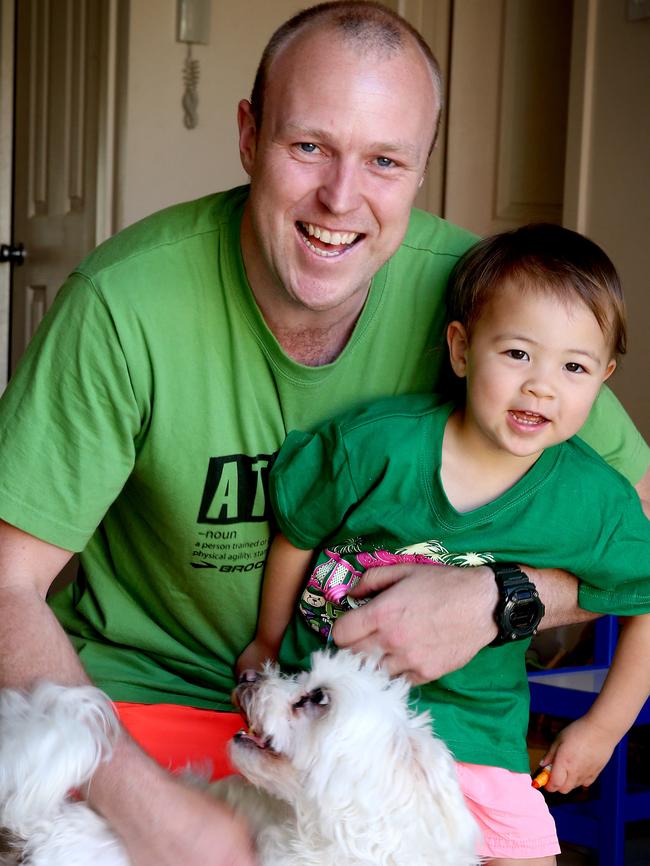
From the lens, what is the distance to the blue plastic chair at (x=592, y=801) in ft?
7.38

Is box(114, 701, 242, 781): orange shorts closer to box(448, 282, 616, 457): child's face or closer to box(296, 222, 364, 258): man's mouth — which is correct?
box(448, 282, 616, 457): child's face

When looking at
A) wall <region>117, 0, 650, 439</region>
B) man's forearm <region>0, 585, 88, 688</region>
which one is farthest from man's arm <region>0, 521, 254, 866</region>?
wall <region>117, 0, 650, 439</region>

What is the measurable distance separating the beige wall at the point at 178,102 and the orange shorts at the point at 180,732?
2.42m

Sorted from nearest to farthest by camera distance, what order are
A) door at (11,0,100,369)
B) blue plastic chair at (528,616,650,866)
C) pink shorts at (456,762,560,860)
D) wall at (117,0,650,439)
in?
pink shorts at (456,762,560,860), blue plastic chair at (528,616,650,866), wall at (117,0,650,439), door at (11,0,100,369)

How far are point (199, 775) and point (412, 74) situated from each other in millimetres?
984

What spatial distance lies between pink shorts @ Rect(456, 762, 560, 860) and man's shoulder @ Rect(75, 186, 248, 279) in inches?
32.0

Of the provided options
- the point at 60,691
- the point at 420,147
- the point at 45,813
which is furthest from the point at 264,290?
the point at 45,813

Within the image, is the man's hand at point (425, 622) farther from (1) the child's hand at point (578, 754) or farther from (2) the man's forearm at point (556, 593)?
(1) the child's hand at point (578, 754)

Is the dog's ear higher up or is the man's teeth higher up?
the man's teeth

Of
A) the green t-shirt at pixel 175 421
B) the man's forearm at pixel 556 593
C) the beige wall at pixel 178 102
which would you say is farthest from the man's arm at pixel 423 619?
the beige wall at pixel 178 102

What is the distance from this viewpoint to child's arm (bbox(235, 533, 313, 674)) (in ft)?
5.12

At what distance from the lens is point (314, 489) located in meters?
1.52

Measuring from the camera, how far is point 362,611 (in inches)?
55.7

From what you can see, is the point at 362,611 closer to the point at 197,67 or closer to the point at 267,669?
the point at 267,669
